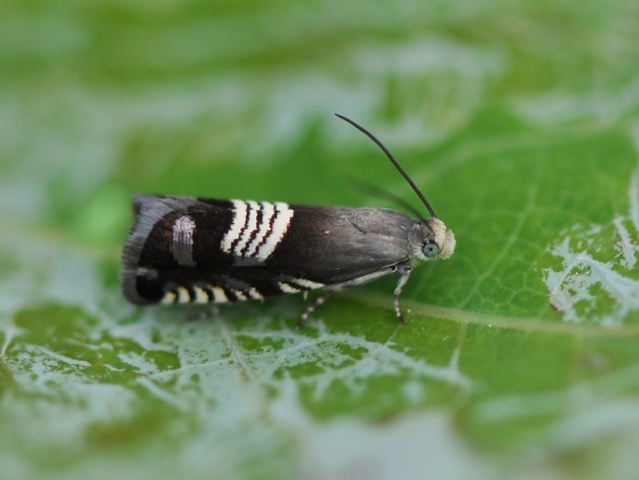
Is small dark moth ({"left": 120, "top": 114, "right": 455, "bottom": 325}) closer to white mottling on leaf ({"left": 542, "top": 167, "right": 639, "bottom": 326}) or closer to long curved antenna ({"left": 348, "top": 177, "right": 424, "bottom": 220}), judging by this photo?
long curved antenna ({"left": 348, "top": 177, "right": 424, "bottom": 220})

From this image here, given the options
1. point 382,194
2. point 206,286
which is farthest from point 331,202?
point 206,286

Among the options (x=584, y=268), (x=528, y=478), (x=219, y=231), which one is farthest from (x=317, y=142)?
(x=528, y=478)

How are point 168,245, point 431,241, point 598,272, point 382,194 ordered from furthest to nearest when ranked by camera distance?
point 382,194 → point 168,245 → point 431,241 → point 598,272

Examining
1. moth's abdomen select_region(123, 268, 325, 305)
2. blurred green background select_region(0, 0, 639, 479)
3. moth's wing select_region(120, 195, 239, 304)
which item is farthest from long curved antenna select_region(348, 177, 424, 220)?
moth's wing select_region(120, 195, 239, 304)

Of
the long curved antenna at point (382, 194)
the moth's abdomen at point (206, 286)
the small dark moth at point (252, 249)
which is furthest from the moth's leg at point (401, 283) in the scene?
the moth's abdomen at point (206, 286)

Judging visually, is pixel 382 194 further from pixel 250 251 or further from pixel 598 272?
pixel 598 272

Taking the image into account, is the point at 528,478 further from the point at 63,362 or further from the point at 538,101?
the point at 538,101

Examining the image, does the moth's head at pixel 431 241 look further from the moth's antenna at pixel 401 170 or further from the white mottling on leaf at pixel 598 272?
the white mottling on leaf at pixel 598 272
